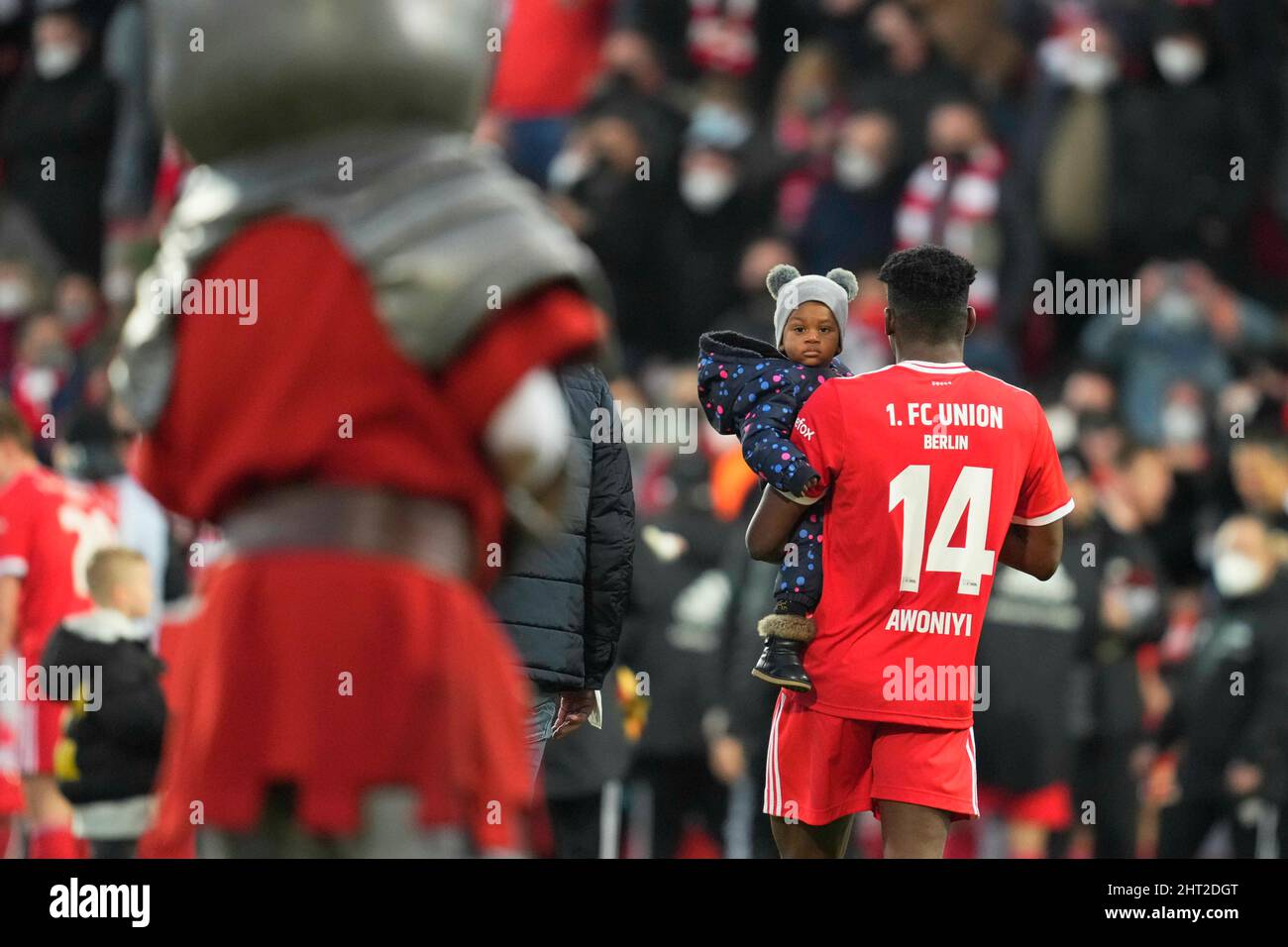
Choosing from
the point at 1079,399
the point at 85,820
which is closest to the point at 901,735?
the point at 85,820

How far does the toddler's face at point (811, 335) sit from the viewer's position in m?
5.44

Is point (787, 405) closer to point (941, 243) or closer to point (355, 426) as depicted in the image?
point (355, 426)

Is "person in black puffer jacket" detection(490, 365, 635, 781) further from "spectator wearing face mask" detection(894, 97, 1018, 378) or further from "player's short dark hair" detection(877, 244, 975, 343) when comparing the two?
"spectator wearing face mask" detection(894, 97, 1018, 378)

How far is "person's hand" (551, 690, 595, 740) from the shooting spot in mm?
5906

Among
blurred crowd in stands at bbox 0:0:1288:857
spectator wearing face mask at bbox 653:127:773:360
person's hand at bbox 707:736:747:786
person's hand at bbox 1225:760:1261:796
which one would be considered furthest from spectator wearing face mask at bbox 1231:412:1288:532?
spectator wearing face mask at bbox 653:127:773:360

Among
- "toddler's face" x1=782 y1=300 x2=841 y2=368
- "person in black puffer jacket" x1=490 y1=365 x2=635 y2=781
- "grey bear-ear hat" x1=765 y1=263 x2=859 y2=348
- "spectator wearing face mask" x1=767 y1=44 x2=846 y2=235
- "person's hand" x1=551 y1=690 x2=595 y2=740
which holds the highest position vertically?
"spectator wearing face mask" x1=767 y1=44 x2=846 y2=235

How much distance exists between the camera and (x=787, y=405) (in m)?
5.40

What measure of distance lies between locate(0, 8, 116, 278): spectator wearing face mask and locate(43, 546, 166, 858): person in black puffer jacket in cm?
602

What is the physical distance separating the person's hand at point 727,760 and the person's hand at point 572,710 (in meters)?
2.56

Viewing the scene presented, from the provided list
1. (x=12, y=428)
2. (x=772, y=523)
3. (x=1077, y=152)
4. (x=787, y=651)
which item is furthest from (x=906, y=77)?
(x=787, y=651)

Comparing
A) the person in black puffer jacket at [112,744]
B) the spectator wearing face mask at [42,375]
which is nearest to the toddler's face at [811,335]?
the person in black puffer jacket at [112,744]

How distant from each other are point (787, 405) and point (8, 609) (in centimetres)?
365

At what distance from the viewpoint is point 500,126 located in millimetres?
12156

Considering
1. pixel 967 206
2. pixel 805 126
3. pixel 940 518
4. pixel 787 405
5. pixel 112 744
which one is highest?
pixel 805 126
